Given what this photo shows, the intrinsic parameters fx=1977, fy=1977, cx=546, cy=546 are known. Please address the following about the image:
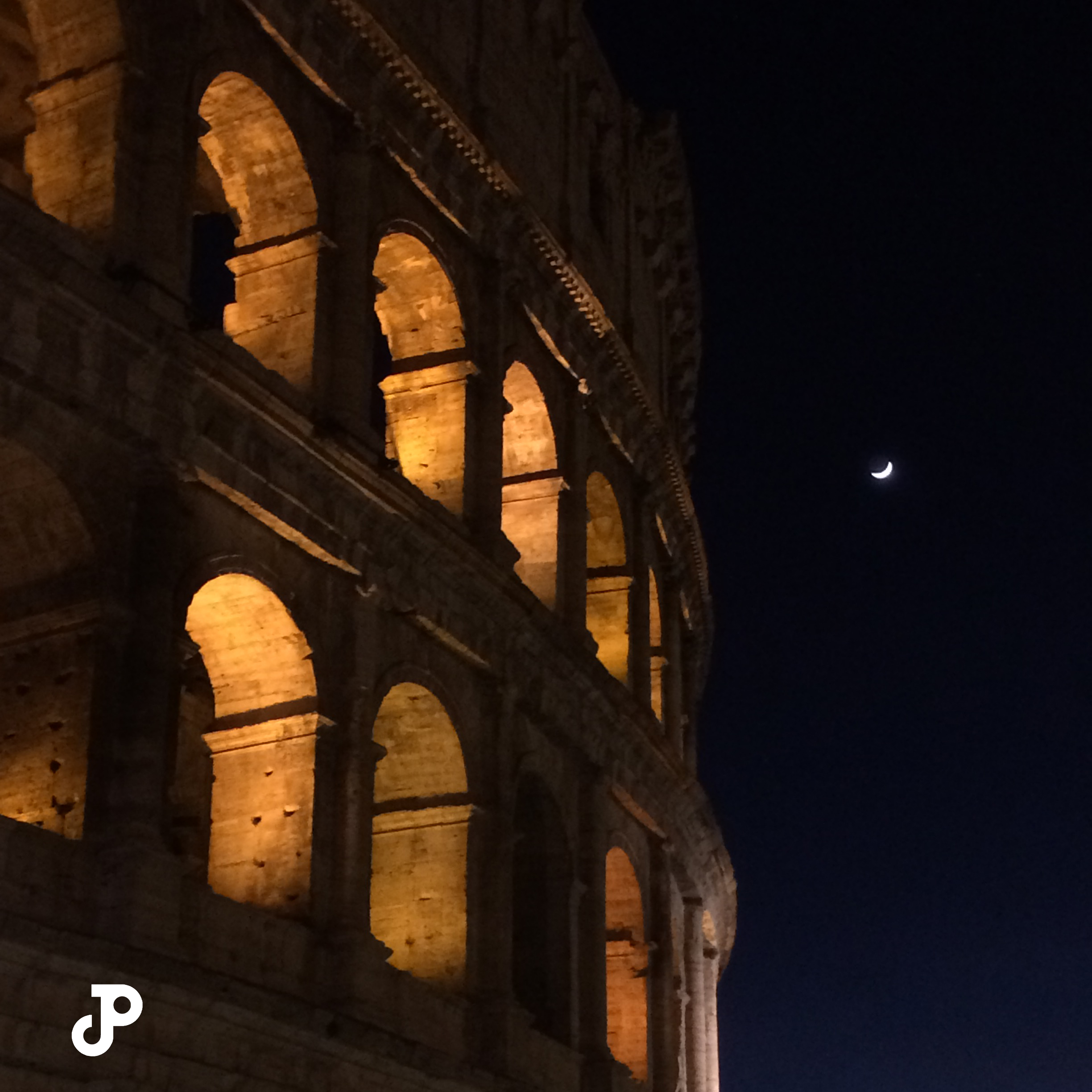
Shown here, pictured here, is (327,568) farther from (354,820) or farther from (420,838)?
(420,838)

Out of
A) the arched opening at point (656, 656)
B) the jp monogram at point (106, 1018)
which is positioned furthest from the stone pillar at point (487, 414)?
the jp monogram at point (106, 1018)

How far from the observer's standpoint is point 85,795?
480 inches

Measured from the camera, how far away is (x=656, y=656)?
79.7 ft

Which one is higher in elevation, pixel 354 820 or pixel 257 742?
pixel 257 742

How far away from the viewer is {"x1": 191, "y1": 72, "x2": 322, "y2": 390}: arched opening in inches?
615

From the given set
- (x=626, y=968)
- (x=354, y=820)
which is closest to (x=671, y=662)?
(x=626, y=968)

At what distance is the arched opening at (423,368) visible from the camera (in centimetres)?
1792

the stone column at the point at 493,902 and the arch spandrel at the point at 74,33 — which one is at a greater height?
the arch spandrel at the point at 74,33

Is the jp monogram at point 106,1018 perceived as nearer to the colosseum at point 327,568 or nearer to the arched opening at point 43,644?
the colosseum at point 327,568

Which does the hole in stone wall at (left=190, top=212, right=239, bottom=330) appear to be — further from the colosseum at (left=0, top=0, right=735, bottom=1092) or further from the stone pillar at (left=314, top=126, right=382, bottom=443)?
the stone pillar at (left=314, top=126, right=382, bottom=443)

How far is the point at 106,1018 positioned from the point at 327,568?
4.43m

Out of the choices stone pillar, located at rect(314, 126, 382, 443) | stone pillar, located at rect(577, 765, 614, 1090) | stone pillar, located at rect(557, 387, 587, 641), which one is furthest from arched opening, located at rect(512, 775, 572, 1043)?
stone pillar, located at rect(314, 126, 382, 443)

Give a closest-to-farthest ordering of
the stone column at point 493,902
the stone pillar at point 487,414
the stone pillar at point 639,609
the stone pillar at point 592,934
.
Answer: the stone column at point 493,902 < the stone pillar at point 487,414 < the stone pillar at point 592,934 < the stone pillar at point 639,609

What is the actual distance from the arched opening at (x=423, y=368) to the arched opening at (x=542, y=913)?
3.17m
